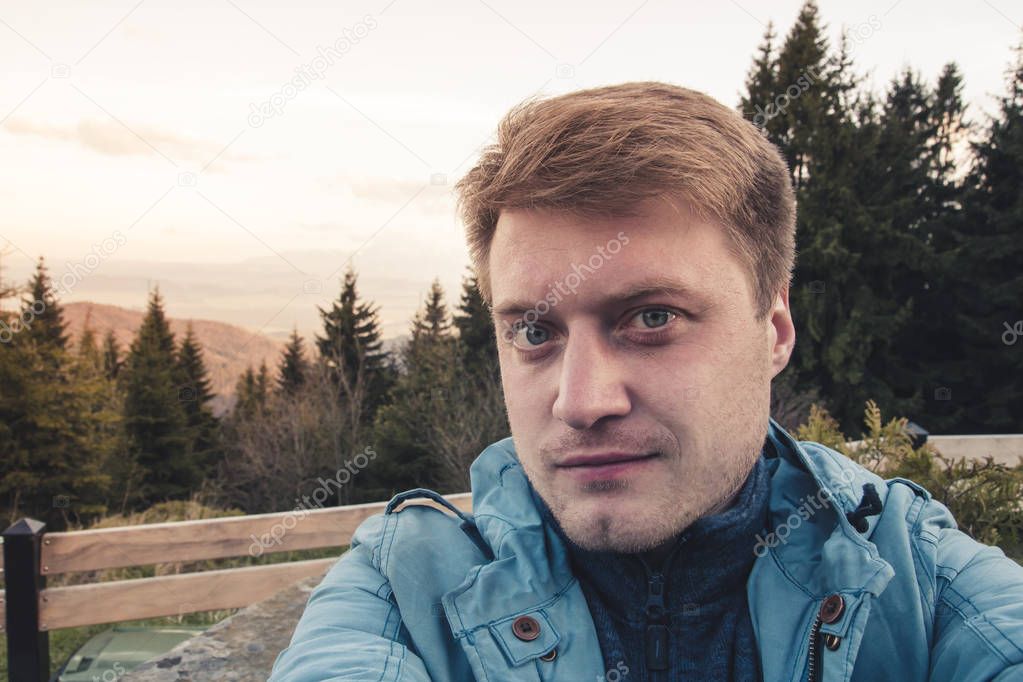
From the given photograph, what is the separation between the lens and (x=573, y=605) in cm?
143

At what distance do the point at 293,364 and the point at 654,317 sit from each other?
40471 millimetres

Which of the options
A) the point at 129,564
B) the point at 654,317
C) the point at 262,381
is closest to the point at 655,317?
the point at 654,317

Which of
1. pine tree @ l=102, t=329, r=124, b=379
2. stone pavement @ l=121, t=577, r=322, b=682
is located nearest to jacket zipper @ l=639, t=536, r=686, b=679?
stone pavement @ l=121, t=577, r=322, b=682

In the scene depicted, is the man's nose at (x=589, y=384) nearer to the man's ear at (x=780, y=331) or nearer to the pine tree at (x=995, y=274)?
the man's ear at (x=780, y=331)

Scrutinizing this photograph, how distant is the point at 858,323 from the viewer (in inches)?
922

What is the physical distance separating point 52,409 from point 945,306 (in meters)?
26.8

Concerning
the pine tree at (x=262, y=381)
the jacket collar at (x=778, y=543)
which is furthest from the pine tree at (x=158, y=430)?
the jacket collar at (x=778, y=543)

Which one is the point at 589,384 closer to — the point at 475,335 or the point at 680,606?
the point at 680,606

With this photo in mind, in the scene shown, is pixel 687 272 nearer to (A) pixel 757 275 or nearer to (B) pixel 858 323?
(A) pixel 757 275

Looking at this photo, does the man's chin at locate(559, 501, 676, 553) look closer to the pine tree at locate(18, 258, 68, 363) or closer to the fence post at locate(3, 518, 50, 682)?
the fence post at locate(3, 518, 50, 682)

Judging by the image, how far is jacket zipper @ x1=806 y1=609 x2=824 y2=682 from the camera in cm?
137

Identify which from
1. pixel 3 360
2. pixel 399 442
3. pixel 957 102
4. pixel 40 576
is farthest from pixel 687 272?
pixel 957 102

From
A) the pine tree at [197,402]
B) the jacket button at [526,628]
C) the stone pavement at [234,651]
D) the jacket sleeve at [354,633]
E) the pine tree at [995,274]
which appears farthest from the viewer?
the pine tree at [197,402]

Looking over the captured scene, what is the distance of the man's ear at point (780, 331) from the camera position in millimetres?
1737
